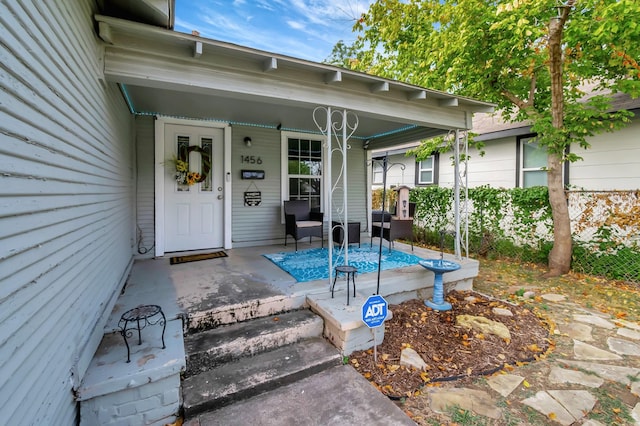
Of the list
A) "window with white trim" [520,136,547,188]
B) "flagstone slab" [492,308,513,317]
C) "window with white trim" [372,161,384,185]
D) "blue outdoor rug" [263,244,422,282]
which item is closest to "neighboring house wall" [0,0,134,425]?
"blue outdoor rug" [263,244,422,282]

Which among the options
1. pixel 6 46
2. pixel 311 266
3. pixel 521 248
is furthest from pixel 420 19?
pixel 6 46

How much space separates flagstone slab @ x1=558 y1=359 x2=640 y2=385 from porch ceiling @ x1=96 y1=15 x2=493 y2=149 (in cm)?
298

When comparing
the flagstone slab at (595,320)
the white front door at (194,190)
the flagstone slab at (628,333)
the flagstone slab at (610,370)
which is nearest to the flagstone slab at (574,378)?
the flagstone slab at (610,370)

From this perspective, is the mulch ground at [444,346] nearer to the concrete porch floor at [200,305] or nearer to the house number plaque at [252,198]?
the concrete porch floor at [200,305]

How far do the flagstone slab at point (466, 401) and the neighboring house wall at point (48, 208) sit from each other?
210 centimetres

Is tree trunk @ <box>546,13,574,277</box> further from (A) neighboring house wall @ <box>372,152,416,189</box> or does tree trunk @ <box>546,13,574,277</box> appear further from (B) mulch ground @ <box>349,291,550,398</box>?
(A) neighboring house wall @ <box>372,152,416,189</box>

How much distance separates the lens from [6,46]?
959 mm

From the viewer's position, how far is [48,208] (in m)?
1.29

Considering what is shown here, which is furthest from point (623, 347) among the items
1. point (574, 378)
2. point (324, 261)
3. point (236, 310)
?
point (236, 310)

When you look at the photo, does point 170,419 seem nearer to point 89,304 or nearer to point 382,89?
point 89,304

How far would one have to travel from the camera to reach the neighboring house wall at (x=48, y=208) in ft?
3.20

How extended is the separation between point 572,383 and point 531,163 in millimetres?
5857

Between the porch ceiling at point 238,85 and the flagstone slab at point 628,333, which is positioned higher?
the porch ceiling at point 238,85

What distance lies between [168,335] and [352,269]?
5.29ft
